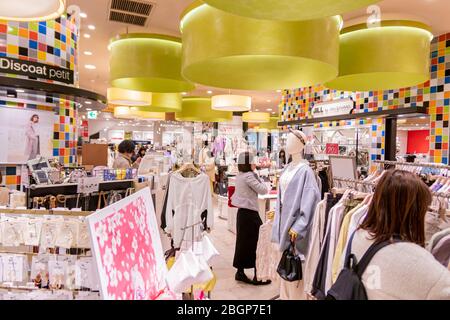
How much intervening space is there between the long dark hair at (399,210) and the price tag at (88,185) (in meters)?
1.54

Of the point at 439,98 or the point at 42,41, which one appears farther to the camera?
the point at 439,98

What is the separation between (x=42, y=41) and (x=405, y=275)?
502cm

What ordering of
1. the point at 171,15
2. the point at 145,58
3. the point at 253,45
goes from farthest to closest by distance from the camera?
the point at 171,15, the point at 145,58, the point at 253,45

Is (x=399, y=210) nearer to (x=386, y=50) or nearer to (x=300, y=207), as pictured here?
(x=300, y=207)

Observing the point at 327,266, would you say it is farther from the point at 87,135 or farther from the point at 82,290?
the point at 87,135

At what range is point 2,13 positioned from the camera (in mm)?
1829

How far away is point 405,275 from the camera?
1197 mm

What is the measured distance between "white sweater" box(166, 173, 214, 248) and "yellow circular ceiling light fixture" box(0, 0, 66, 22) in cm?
218

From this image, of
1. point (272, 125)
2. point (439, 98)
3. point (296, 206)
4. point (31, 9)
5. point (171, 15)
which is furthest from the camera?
point (272, 125)

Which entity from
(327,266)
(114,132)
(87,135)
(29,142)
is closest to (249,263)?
(327,266)

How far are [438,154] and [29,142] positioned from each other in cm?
663

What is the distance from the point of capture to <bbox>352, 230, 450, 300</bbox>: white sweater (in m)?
1.15

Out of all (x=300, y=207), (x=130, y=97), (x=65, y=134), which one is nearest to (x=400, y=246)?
(x=300, y=207)

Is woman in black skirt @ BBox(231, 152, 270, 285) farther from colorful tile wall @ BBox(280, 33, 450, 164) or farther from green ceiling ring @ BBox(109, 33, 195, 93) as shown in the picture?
colorful tile wall @ BBox(280, 33, 450, 164)
